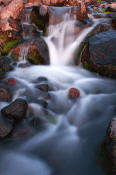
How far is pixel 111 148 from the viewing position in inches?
105

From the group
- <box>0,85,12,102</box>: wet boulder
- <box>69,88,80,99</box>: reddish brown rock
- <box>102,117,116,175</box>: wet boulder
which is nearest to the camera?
<box>102,117,116,175</box>: wet boulder

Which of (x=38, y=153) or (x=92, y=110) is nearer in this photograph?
(x=38, y=153)

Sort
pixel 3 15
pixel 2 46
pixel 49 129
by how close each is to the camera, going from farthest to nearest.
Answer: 1. pixel 3 15
2. pixel 2 46
3. pixel 49 129

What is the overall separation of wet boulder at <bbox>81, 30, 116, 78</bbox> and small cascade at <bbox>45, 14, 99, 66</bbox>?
1.05m

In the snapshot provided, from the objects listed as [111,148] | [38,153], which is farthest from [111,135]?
[38,153]

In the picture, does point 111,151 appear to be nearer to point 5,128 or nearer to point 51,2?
point 5,128

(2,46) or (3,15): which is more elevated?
(3,15)

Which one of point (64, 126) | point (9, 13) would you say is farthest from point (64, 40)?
point (64, 126)

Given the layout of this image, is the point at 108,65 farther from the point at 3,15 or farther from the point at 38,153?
the point at 3,15

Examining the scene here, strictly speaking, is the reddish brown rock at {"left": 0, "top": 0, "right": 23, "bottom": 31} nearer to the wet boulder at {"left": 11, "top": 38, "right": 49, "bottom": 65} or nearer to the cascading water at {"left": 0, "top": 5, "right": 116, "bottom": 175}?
the wet boulder at {"left": 11, "top": 38, "right": 49, "bottom": 65}

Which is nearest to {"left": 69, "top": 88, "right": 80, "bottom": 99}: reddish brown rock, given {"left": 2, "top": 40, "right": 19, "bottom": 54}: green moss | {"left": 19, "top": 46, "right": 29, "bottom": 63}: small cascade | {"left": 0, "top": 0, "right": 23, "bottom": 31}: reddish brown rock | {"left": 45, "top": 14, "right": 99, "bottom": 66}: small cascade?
{"left": 45, "top": 14, "right": 99, "bottom": 66}: small cascade

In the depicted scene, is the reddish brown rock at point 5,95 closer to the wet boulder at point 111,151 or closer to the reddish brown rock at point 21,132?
the reddish brown rock at point 21,132

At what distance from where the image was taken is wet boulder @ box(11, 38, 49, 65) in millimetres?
7215

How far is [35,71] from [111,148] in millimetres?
4686
